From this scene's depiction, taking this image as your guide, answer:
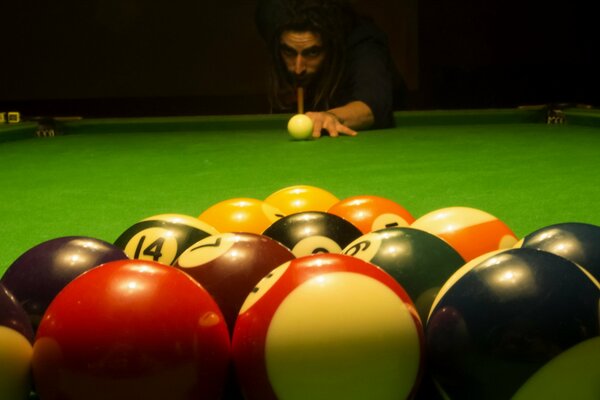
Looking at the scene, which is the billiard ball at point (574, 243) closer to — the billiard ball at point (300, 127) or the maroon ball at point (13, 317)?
the maroon ball at point (13, 317)

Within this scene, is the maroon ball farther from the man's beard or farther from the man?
the man's beard

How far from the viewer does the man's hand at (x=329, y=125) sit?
18.0 feet

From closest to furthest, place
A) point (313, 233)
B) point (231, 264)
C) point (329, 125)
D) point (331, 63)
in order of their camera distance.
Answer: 1. point (231, 264)
2. point (313, 233)
3. point (329, 125)
4. point (331, 63)

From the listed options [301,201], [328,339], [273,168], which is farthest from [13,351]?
[273,168]

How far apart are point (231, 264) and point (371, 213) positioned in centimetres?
72

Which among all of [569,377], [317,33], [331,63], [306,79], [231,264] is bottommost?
[569,377]

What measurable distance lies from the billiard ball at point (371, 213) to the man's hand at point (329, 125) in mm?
3231

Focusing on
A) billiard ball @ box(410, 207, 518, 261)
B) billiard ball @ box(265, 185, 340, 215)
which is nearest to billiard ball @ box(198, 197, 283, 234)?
billiard ball @ box(265, 185, 340, 215)

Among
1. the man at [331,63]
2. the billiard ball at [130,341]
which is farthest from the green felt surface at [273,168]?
the billiard ball at [130,341]

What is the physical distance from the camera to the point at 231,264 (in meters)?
1.55

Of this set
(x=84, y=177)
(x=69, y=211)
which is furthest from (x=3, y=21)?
(x=69, y=211)

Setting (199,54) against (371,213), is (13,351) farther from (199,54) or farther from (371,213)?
(199,54)

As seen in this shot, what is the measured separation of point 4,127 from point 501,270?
4.95m

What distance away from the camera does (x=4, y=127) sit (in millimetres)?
5621
